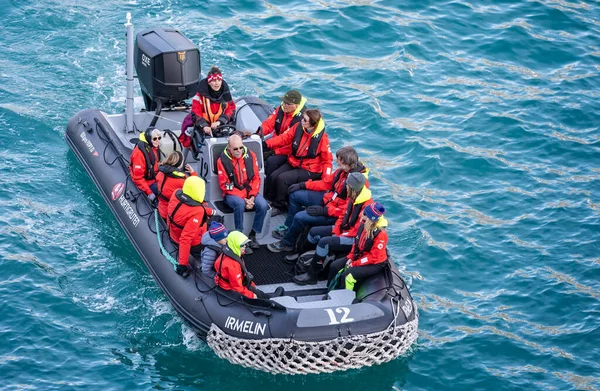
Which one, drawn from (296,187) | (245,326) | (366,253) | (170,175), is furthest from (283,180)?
(245,326)

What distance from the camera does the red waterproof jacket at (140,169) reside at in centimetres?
1264

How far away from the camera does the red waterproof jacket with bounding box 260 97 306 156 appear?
42.5 ft

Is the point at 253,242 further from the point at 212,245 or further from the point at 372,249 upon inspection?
the point at 372,249

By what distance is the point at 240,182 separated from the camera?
1225 cm

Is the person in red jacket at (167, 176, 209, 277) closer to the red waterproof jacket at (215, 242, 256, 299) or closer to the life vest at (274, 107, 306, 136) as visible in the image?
the red waterproof jacket at (215, 242, 256, 299)

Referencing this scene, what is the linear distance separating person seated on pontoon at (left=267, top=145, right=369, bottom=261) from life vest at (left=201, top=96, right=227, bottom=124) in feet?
5.24

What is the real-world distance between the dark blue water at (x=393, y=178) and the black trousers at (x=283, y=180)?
64.7 inches

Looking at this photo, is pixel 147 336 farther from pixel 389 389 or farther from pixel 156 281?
pixel 389 389

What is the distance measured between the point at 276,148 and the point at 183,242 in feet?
7.42

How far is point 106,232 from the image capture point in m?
13.3

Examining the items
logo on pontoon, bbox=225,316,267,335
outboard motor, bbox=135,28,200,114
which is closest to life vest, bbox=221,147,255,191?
logo on pontoon, bbox=225,316,267,335

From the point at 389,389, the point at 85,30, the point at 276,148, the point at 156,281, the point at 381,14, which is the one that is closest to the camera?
the point at 389,389

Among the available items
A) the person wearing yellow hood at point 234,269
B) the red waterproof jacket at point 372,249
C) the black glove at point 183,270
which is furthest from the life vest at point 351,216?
the black glove at point 183,270

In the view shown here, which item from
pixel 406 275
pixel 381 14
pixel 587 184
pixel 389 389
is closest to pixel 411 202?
pixel 406 275
